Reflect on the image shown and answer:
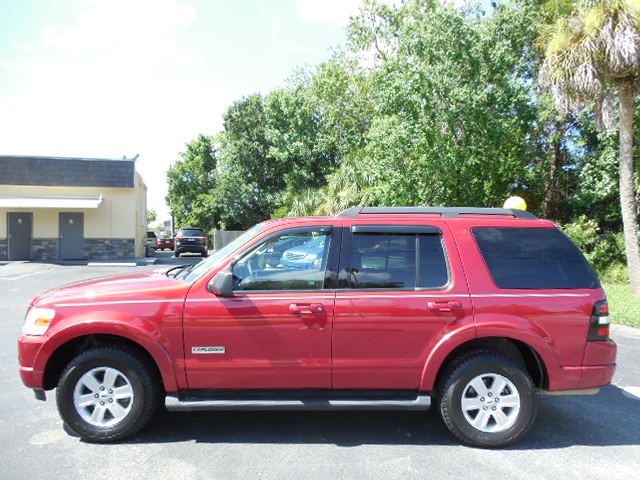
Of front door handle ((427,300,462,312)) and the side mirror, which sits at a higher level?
the side mirror

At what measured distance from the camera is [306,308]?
3.82 meters

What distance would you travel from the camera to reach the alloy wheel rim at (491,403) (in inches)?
153

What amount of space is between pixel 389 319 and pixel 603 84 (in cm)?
1122

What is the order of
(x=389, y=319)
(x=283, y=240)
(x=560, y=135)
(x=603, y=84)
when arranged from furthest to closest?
(x=560, y=135), (x=603, y=84), (x=283, y=240), (x=389, y=319)

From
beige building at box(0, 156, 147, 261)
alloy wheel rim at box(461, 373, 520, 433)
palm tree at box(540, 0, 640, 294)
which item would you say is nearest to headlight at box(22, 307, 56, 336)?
alloy wheel rim at box(461, 373, 520, 433)

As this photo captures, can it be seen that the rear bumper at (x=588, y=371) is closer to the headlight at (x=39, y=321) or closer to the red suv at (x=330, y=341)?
the red suv at (x=330, y=341)

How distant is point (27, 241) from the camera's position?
2336cm

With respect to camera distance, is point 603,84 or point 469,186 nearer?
point 603,84

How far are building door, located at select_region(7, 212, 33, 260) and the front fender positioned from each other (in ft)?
75.2

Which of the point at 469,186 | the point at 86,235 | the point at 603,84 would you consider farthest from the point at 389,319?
the point at 86,235

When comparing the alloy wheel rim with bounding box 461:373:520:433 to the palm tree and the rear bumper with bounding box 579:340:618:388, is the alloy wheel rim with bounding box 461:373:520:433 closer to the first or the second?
the rear bumper with bounding box 579:340:618:388

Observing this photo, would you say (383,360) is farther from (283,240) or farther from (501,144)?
(501,144)

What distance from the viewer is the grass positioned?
8.63 m

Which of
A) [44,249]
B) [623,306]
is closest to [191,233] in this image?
[44,249]
